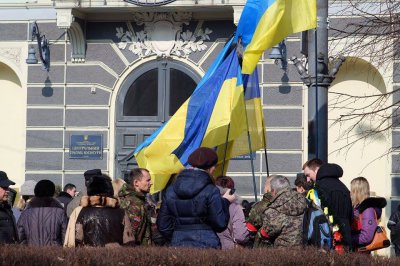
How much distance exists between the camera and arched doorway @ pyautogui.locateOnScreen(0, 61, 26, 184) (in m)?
24.5

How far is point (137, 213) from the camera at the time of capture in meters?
12.2

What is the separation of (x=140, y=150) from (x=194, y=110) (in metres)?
1.12

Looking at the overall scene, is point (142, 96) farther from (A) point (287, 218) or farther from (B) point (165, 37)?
(A) point (287, 218)

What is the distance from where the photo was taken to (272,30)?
1394 cm

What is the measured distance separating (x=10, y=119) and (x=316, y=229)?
45.5 feet

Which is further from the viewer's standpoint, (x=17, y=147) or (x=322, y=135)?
(x=17, y=147)

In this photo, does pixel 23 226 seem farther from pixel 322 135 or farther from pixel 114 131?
pixel 114 131

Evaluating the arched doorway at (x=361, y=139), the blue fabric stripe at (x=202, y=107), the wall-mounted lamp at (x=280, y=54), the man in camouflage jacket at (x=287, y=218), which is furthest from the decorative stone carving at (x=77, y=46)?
the man in camouflage jacket at (x=287, y=218)

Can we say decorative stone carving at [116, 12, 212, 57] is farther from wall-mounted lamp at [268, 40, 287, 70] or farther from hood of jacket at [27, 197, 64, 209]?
hood of jacket at [27, 197, 64, 209]

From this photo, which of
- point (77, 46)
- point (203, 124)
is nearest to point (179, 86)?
point (77, 46)

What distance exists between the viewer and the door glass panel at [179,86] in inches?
943

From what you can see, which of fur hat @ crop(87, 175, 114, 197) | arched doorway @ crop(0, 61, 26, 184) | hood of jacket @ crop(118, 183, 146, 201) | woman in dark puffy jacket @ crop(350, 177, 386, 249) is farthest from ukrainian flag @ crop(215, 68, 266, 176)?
arched doorway @ crop(0, 61, 26, 184)

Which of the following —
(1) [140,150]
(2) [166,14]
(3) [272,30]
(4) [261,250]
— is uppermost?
(2) [166,14]

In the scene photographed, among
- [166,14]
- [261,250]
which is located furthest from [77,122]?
[261,250]
